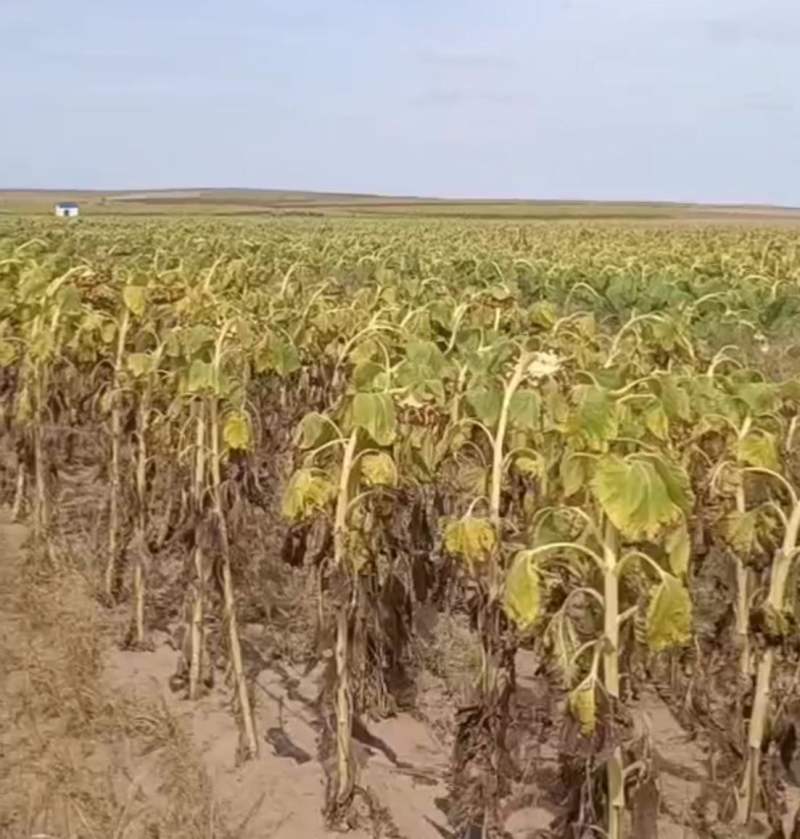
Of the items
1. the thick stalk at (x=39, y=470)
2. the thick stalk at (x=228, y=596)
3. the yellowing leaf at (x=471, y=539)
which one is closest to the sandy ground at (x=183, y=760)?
the thick stalk at (x=228, y=596)

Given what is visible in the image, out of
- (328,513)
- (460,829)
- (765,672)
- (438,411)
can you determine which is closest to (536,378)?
(438,411)

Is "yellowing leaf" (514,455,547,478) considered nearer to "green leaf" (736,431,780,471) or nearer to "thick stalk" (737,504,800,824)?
"green leaf" (736,431,780,471)

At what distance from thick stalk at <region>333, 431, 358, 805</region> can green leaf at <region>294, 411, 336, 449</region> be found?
101 mm

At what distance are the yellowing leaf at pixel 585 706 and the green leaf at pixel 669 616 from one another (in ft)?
0.69

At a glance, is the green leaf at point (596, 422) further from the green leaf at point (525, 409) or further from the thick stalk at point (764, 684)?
the thick stalk at point (764, 684)

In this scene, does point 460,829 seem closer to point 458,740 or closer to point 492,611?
point 458,740

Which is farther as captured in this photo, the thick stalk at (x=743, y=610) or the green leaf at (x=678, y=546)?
the thick stalk at (x=743, y=610)

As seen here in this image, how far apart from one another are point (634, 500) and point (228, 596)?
245cm

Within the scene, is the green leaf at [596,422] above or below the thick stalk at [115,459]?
above

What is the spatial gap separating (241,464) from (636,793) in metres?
2.49

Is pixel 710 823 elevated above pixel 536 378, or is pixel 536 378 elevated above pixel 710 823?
pixel 536 378

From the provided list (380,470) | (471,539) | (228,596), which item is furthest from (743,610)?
(228,596)

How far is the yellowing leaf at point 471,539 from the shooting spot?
13.3 ft

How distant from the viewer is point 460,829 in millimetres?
4609
